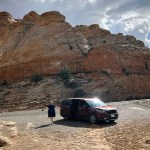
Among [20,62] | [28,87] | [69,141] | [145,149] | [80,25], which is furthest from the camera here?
[80,25]

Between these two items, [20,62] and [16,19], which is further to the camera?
[16,19]

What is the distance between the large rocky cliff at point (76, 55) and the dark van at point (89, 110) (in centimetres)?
2261

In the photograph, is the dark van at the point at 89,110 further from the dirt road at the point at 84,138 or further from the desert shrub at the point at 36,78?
the desert shrub at the point at 36,78

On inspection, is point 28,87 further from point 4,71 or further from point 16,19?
point 16,19

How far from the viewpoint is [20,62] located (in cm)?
5878

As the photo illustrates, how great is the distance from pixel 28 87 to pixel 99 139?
3627 centimetres

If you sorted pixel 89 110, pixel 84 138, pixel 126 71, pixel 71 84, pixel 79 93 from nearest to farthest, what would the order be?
pixel 84 138, pixel 89 110, pixel 79 93, pixel 71 84, pixel 126 71

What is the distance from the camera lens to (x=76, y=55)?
56.2 meters

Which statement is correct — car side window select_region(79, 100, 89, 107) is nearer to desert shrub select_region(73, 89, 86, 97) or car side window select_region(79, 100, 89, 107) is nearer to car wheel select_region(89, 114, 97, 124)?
car wheel select_region(89, 114, 97, 124)

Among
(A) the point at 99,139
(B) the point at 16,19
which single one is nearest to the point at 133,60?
(B) the point at 16,19

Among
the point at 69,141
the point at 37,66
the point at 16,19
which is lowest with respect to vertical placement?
Result: the point at 69,141

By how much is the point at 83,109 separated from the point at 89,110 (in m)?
0.71

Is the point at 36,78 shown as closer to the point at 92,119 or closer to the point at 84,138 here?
the point at 92,119

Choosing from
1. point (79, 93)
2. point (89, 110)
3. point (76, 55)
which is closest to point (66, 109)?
point (89, 110)
